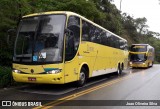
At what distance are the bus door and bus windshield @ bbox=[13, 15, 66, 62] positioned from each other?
43 cm

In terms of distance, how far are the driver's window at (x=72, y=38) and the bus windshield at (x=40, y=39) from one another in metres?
0.43

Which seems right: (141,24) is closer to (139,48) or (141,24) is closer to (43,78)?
(139,48)

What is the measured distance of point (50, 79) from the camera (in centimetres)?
1116

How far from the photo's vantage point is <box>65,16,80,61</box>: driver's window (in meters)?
11.8

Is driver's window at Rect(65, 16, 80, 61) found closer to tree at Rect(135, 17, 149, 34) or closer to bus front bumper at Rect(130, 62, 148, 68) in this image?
bus front bumper at Rect(130, 62, 148, 68)

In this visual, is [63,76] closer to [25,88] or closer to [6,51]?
[25,88]

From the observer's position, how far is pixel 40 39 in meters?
11.6

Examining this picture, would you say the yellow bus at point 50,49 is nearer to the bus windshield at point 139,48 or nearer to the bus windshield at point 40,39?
the bus windshield at point 40,39

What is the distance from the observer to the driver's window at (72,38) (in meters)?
11.8

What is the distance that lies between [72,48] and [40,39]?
4.96 ft

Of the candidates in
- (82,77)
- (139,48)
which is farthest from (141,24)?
(82,77)

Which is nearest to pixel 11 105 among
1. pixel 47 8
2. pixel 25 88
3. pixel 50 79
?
pixel 50 79

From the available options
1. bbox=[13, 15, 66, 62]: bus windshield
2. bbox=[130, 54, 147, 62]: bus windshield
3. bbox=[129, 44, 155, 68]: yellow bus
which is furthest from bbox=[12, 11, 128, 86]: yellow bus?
bbox=[130, 54, 147, 62]: bus windshield

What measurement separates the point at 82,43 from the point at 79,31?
0.62 metres
